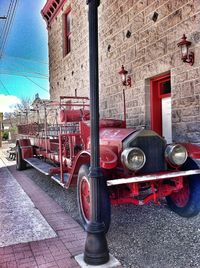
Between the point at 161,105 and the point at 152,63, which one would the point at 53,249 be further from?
the point at 152,63

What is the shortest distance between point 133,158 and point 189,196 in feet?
3.78

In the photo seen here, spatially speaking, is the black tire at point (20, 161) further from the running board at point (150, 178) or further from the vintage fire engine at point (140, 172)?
the running board at point (150, 178)

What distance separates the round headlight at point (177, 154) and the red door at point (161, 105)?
2.74 meters

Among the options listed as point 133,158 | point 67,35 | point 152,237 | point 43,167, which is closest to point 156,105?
point 43,167

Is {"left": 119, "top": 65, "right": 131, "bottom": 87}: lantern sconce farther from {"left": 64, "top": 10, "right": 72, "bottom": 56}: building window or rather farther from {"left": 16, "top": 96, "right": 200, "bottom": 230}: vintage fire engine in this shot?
{"left": 64, "top": 10, "right": 72, "bottom": 56}: building window

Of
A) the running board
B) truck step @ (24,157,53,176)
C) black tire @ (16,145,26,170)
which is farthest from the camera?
black tire @ (16,145,26,170)

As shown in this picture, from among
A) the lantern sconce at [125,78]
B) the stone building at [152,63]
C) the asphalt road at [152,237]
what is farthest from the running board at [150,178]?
the lantern sconce at [125,78]

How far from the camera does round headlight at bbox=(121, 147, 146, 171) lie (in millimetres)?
3303

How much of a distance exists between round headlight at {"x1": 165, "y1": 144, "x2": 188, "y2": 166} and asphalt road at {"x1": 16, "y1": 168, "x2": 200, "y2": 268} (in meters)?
0.88

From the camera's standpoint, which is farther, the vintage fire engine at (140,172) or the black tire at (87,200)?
the vintage fire engine at (140,172)

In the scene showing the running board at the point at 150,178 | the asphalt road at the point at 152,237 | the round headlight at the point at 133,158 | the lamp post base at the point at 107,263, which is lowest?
the asphalt road at the point at 152,237

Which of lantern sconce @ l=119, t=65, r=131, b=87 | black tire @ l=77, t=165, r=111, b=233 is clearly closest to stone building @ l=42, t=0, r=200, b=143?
lantern sconce @ l=119, t=65, r=131, b=87

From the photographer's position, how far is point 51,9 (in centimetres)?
1319

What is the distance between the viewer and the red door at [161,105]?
6332mm
